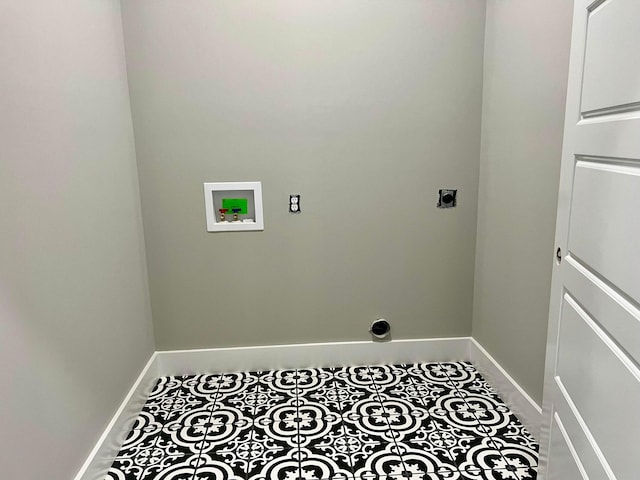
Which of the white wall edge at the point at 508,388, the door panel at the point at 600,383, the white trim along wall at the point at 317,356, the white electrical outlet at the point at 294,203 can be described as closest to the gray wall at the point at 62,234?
the white trim along wall at the point at 317,356

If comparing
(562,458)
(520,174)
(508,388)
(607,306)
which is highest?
(520,174)

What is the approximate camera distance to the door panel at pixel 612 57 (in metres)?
1.05

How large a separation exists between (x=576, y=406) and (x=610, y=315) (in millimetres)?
353

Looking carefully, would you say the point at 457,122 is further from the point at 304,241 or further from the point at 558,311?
the point at 558,311

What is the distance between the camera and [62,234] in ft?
5.14

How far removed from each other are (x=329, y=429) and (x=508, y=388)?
0.85 metres

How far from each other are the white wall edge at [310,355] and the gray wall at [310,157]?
54 mm

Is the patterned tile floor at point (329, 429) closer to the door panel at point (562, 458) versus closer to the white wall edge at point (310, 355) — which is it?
the white wall edge at point (310, 355)

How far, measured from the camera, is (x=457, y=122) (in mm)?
2408

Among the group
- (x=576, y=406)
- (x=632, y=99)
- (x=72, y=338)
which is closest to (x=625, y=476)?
(x=576, y=406)

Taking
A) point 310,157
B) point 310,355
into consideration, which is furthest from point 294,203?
point 310,355

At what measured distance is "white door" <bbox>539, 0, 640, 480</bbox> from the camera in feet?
3.47

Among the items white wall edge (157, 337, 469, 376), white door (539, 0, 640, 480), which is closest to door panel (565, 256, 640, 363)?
white door (539, 0, 640, 480)

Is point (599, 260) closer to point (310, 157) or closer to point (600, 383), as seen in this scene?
point (600, 383)
